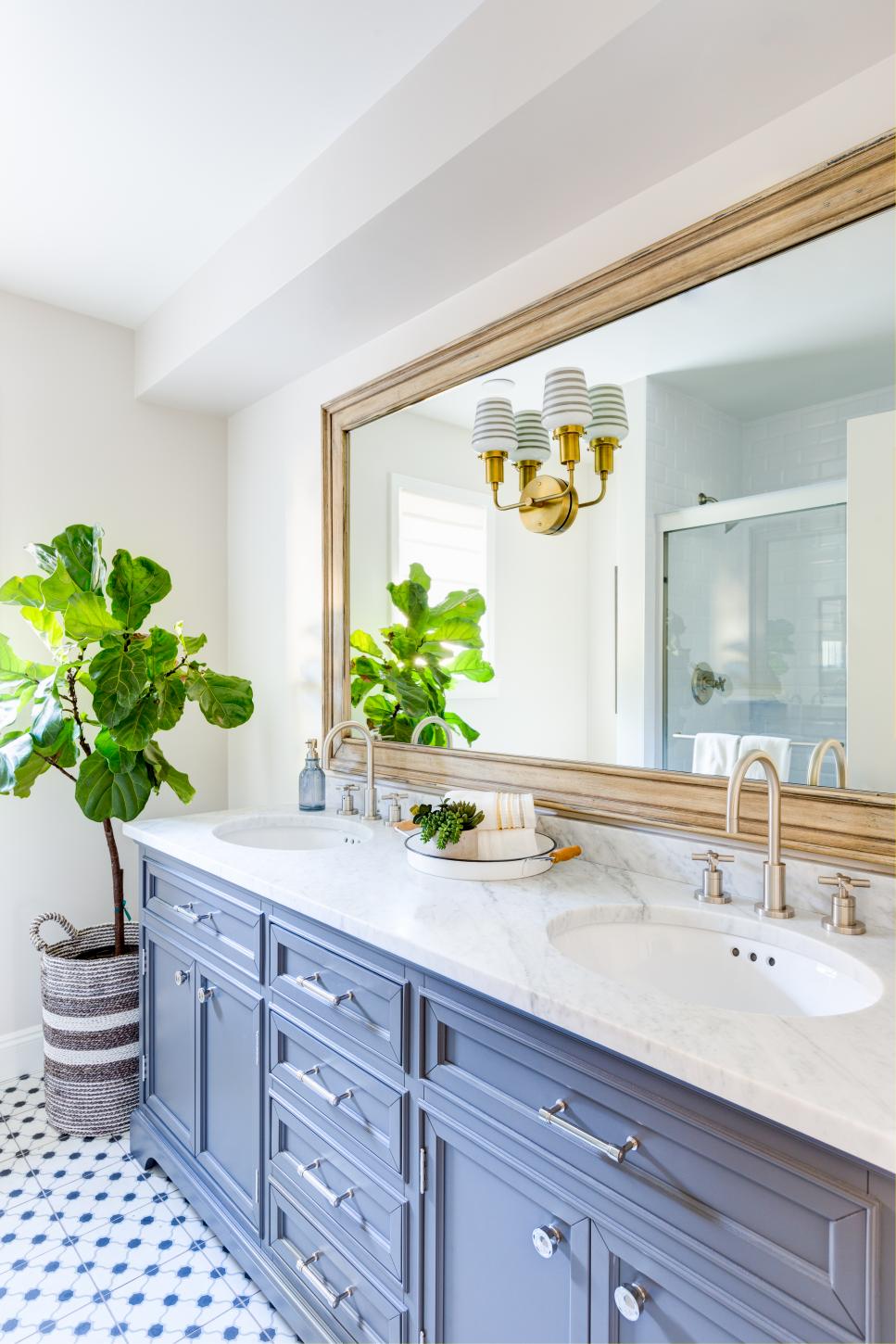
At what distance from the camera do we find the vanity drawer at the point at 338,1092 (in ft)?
4.23

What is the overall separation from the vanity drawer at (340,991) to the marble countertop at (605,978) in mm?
78

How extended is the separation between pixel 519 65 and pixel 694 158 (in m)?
0.37

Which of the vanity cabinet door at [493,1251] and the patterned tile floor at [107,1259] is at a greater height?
the vanity cabinet door at [493,1251]

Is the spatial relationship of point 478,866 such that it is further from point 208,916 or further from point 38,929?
point 38,929

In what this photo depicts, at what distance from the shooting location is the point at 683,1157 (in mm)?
871

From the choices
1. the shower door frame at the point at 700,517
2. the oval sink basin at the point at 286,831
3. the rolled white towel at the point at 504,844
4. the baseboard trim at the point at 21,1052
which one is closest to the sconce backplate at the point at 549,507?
the shower door frame at the point at 700,517

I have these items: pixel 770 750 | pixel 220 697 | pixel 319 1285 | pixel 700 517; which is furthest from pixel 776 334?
pixel 319 1285

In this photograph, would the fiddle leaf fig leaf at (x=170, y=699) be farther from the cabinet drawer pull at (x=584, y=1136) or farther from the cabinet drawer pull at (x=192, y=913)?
the cabinet drawer pull at (x=584, y=1136)

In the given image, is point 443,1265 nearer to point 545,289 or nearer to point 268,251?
point 545,289

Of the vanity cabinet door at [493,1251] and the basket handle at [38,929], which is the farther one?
the basket handle at [38,929]

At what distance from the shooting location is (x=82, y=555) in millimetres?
2260

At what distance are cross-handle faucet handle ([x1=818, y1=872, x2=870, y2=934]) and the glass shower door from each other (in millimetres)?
172

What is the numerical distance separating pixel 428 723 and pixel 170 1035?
1.08 meters

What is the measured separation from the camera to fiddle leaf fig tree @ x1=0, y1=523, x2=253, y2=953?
2.12 meters
